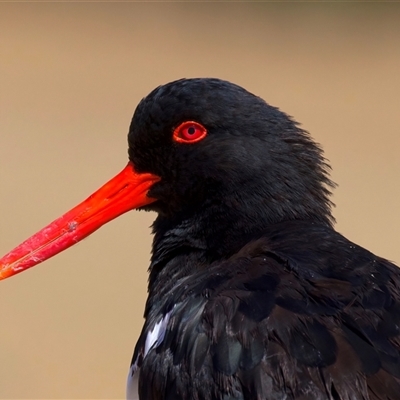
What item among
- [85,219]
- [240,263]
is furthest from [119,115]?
[240,263]

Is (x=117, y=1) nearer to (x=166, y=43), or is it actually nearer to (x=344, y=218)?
(x=166, y=43)

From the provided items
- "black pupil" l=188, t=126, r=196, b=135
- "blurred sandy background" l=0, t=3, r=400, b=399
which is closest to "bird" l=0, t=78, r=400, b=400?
"black pupil" l=188, t=126, r=196, b=135

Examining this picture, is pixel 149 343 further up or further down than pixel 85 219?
further down

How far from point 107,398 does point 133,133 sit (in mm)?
2477

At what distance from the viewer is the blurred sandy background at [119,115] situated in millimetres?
4875

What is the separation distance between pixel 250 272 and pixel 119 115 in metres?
3.95

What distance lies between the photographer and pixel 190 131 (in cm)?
259

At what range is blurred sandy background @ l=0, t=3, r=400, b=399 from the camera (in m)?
4.88

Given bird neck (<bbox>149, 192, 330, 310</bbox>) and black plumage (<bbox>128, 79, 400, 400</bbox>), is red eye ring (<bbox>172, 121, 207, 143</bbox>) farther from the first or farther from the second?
bird neck (<bbox>149, 192, 330, 310</bbox>)

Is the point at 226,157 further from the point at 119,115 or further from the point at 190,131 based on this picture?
the point at 119,115

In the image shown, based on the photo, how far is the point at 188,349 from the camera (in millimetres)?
2035

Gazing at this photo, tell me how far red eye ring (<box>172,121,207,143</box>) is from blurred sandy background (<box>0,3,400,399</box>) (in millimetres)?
2514

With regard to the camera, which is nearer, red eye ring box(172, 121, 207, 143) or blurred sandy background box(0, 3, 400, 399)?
red eye ring box(172, 121, 207, 143)

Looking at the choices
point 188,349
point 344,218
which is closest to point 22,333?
point 344,218
